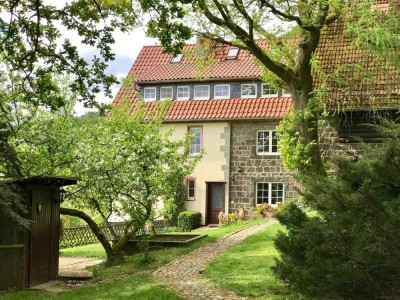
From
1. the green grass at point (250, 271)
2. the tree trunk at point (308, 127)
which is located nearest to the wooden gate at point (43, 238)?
the green grass at point (250, 271)

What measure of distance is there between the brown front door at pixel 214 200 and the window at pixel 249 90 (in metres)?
4.70

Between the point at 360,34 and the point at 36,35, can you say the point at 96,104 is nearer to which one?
the point at 36,35

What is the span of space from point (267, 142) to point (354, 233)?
21.3 m

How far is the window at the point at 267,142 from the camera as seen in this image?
2759 centimetres

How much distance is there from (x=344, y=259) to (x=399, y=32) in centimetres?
747

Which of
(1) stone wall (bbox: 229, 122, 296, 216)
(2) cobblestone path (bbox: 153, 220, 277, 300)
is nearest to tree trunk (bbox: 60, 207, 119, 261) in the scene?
(2) cobblestone path (bbox: 153, 220, 277, 300)

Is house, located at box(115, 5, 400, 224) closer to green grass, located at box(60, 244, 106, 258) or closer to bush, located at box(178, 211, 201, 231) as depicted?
bush, located at box(178, 211, 201, 231)

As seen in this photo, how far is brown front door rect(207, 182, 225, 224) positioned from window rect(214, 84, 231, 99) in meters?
4.47

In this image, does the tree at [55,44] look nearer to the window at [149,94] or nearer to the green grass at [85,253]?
the green grass at [85,253]

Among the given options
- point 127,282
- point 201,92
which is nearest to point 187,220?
point 201,92

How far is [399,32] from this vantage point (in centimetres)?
1269

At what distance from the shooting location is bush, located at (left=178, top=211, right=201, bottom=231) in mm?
27000

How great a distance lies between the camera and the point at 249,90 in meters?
28.6

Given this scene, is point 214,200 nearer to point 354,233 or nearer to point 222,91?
point 222,91
